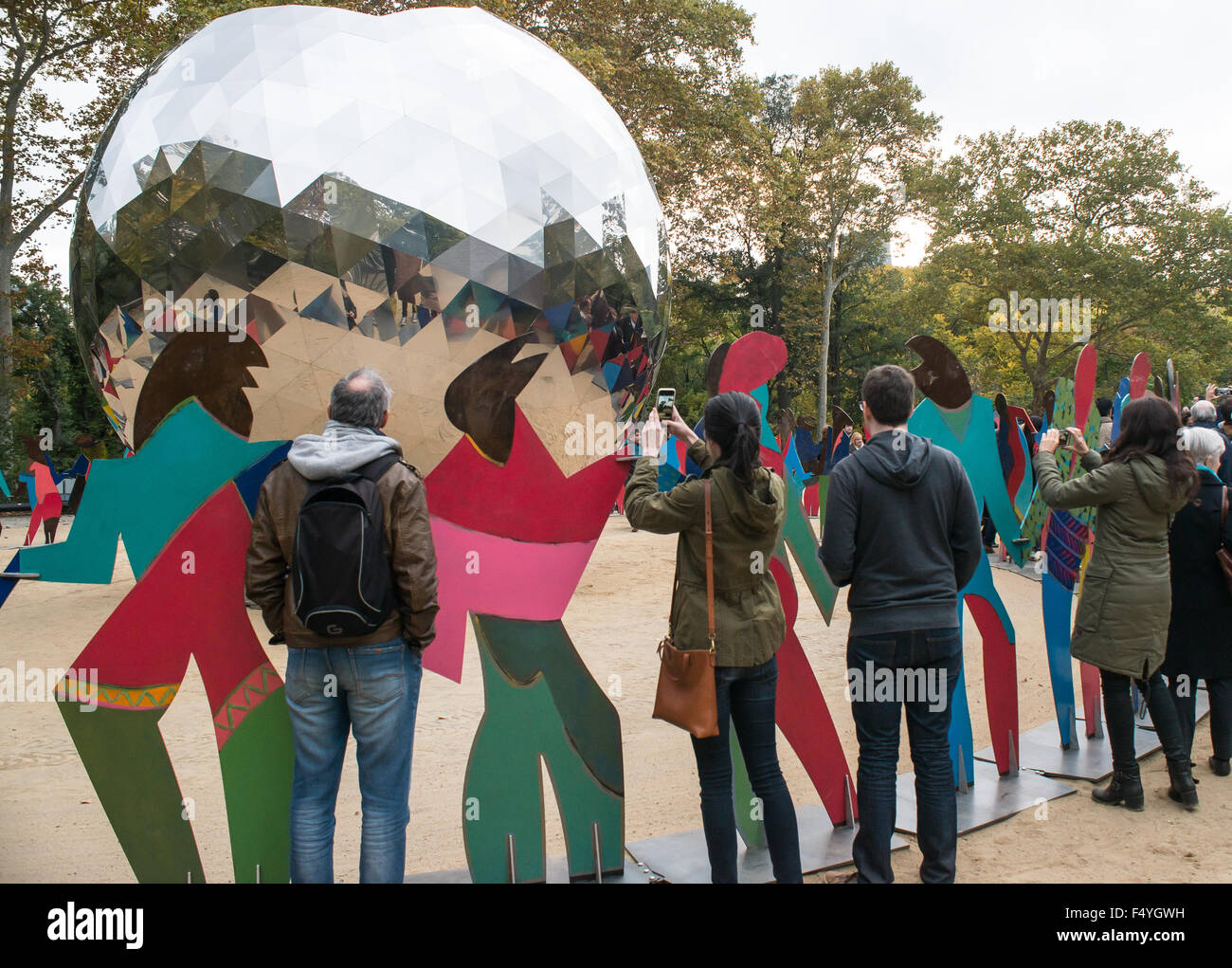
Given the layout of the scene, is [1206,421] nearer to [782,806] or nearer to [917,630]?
[917,630]

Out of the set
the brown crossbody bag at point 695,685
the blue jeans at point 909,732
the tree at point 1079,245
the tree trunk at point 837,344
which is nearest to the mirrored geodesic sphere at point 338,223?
the brown crossbody bag at point 695,685

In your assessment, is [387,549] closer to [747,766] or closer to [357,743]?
[357,743]

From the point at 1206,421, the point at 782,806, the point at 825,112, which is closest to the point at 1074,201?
the point at 825,112

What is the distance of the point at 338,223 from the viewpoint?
2652mm

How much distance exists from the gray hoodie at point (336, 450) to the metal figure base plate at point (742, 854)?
2.28 meters

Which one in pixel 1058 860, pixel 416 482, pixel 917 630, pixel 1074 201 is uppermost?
pixel 1074 201

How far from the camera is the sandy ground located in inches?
156

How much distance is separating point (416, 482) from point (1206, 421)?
6544mm

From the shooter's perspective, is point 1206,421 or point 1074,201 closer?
point 1206,421

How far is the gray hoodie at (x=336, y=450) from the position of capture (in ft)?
8.79

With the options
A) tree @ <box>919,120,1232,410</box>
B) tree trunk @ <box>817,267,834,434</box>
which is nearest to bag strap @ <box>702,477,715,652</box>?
tree @ <box>919,120,1232,410</box>

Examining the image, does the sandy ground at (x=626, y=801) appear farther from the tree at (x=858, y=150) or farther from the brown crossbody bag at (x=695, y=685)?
the tree at (x=858, y=150)

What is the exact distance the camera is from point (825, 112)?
1355 inches
